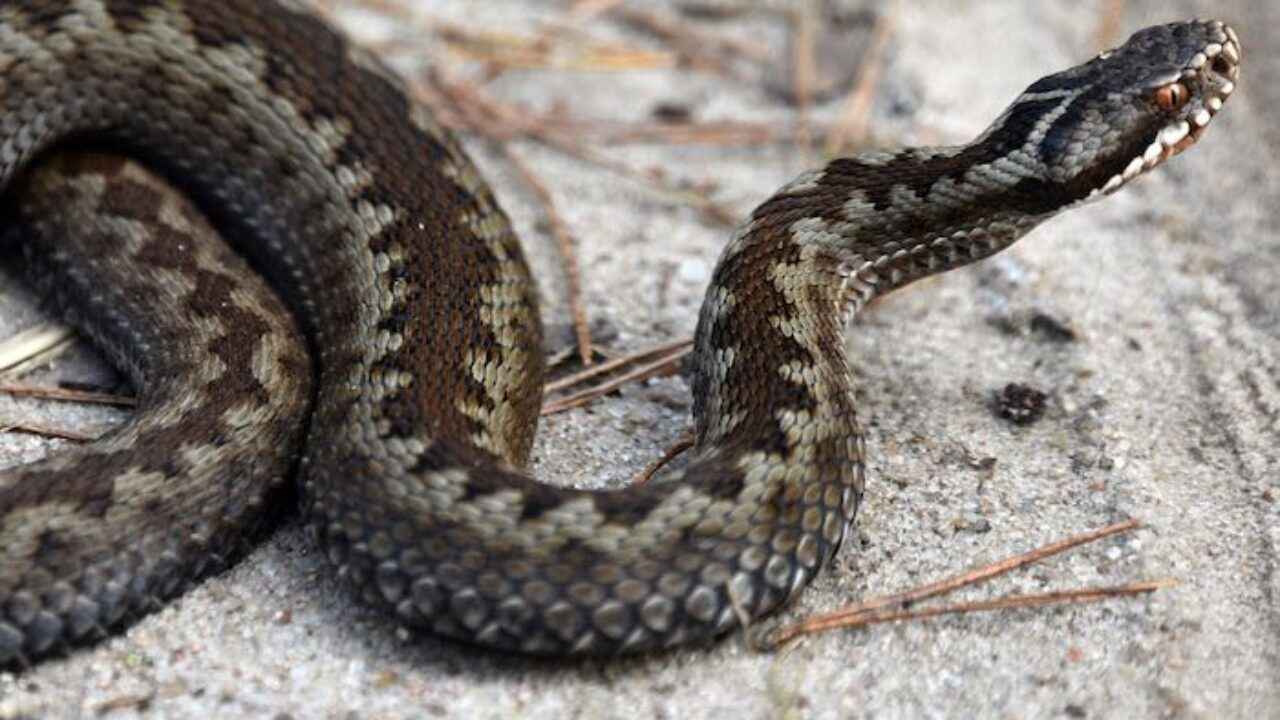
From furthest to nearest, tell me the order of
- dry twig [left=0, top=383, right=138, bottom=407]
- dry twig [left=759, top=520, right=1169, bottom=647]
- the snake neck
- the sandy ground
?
1. dry twig [left=0, top=383, right=138, bottom=407]
2. the snake neck
3. dry twig [left=759, top=520, right=1169, bottom=647]
4. the sandy ground

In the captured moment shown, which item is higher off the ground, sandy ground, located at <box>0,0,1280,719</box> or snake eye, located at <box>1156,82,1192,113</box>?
A: snake eye, located at <box>1156,82,1192,113</box>

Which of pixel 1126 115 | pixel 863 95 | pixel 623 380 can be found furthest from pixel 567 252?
pixel 1126 115

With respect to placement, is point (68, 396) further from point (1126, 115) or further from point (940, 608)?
point (1126, 115)

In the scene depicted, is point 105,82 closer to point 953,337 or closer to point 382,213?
point 382,213

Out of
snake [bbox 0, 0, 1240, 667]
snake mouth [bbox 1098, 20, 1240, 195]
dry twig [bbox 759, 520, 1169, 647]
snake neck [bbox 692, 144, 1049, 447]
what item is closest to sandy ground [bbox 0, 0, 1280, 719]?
dry twig [bbox 759, 520, 1169, 647]

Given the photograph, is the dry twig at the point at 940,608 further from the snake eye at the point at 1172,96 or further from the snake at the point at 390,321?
the snake eye at the point at 1172,96

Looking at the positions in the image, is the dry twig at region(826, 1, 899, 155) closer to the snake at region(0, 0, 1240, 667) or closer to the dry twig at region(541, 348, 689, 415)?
the snake at region(0, 0, 1240, 667)

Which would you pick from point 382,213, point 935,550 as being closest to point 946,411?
point 935,550
